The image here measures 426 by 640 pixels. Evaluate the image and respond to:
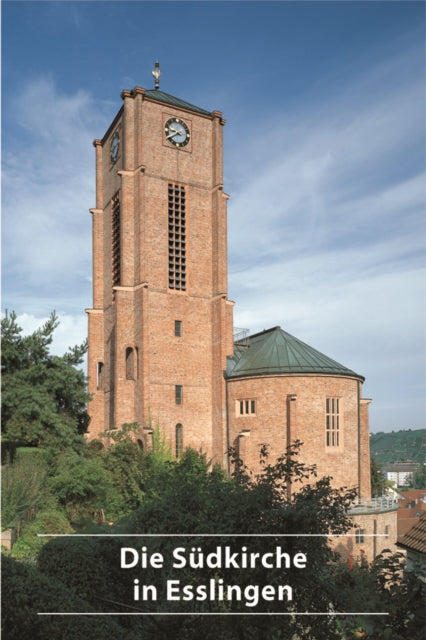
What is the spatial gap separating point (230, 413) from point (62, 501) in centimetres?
1332

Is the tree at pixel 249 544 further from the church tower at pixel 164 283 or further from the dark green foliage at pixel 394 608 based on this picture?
the church tower at pixel 164 283

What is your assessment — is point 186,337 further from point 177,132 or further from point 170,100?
point 170,100

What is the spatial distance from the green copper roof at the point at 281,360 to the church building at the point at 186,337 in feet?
0.32

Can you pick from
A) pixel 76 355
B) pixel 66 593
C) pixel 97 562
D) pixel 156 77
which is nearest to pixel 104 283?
pixel 76 355

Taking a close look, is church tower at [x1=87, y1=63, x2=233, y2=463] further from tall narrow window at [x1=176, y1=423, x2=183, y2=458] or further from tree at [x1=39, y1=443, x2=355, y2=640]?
tree at [x1=39, y1=443, x2=355, y2=640]

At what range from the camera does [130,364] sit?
36094 millimetres

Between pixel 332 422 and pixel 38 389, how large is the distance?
677 inches

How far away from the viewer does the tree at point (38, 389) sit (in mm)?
25047

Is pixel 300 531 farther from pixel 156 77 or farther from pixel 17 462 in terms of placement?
pixel 156 77

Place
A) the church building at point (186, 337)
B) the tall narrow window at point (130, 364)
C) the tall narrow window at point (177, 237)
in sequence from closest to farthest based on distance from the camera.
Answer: the church building at point (186, 337) → the tall narrow window at point (130, 364) → the tall narrow window at point (177, 237)

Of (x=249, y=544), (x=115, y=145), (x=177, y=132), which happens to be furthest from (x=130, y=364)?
(x=249, y=544)

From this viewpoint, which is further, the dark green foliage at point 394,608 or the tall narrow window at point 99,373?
the tall narrow window at point 99,373

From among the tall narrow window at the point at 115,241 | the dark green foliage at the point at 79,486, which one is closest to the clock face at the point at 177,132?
the tall narrow window at the point at 115,241

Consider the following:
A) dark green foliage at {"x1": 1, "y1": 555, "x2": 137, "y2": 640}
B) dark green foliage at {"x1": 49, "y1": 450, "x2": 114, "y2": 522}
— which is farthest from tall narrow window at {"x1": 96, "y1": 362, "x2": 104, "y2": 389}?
dark green foliage at {"x1": 1, "y1": 555, "x2": 137, "y2": 640}
